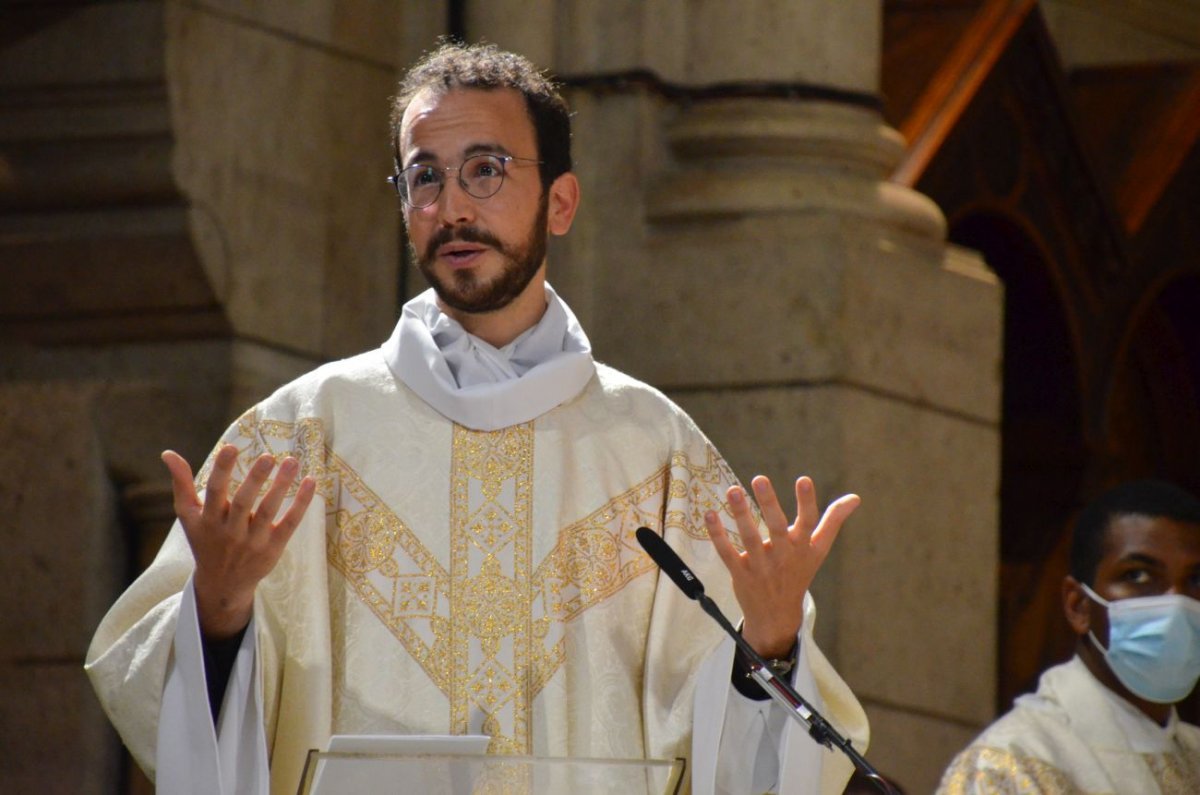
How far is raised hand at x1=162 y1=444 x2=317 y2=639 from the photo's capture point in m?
3.84

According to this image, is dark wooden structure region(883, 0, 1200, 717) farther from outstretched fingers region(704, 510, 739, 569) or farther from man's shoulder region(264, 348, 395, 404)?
outstretched fingers region(704, 510, 739, 569)

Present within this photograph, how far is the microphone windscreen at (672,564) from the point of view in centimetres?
376

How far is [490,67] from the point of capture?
4.54m

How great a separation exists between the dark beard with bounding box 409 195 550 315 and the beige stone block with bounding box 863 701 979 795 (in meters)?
2.87

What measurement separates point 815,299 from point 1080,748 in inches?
59.1

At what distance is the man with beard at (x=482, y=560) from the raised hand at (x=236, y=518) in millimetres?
63

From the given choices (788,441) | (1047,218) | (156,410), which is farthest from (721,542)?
(1047,218)

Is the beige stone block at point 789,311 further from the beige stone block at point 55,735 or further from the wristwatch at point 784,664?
the wristwatch at point 784,664

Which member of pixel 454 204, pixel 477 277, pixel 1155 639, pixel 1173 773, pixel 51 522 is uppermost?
pixel 454 204

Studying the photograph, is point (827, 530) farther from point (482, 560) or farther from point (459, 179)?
point (459, 179)

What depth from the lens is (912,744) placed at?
7.18m

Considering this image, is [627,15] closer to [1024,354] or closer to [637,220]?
[637,220]

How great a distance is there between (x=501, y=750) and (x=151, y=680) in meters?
0.55

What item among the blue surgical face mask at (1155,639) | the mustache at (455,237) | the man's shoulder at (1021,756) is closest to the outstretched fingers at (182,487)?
the mustache at (455,237)
